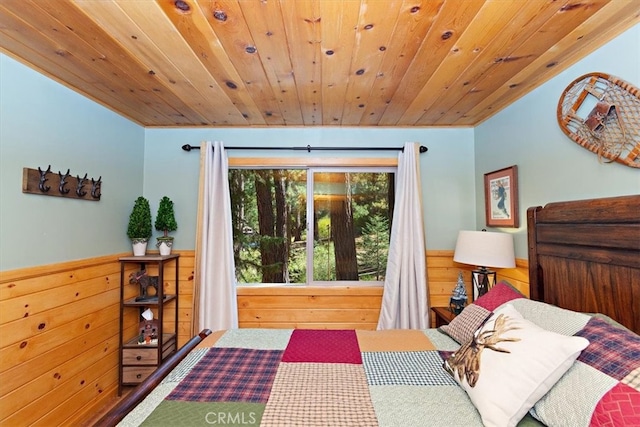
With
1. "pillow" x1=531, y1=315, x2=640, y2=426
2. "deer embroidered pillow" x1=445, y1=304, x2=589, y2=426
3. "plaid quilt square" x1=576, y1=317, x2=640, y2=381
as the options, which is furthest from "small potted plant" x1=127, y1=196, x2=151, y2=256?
"plaid quilt square" x1=576, y1=317, x2=640, y2=381

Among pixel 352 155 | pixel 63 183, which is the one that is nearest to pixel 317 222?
pixel 352 155

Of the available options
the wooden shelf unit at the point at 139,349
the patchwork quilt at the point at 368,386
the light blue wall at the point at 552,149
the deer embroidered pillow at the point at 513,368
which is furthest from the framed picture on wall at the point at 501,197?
the wooden shelf unit at the point at 139,349

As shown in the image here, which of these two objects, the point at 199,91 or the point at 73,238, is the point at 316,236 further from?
the point at 73,238

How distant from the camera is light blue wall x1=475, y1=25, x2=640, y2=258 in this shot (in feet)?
4.88

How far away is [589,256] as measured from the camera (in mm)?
1532

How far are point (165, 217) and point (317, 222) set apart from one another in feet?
4.46

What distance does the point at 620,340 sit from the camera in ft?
3.59

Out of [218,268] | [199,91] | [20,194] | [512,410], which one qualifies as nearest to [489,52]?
[512,410]

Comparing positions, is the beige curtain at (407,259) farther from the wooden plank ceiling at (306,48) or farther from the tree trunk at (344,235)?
the wooden plank ceiling at (306,48)

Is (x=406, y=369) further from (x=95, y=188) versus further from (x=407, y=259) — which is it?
(x=95, y=188)

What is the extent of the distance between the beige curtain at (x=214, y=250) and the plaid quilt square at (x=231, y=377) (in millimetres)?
1138

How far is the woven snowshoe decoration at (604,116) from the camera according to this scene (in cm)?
144

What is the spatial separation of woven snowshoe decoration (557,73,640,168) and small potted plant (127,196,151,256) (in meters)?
3.09

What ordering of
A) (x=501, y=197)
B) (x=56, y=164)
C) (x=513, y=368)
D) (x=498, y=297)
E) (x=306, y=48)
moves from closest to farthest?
(x=513, y=368) → (x=306, y=48) → (x=498, y=297) → (x=56, y=164) → (x=501, y=197)
